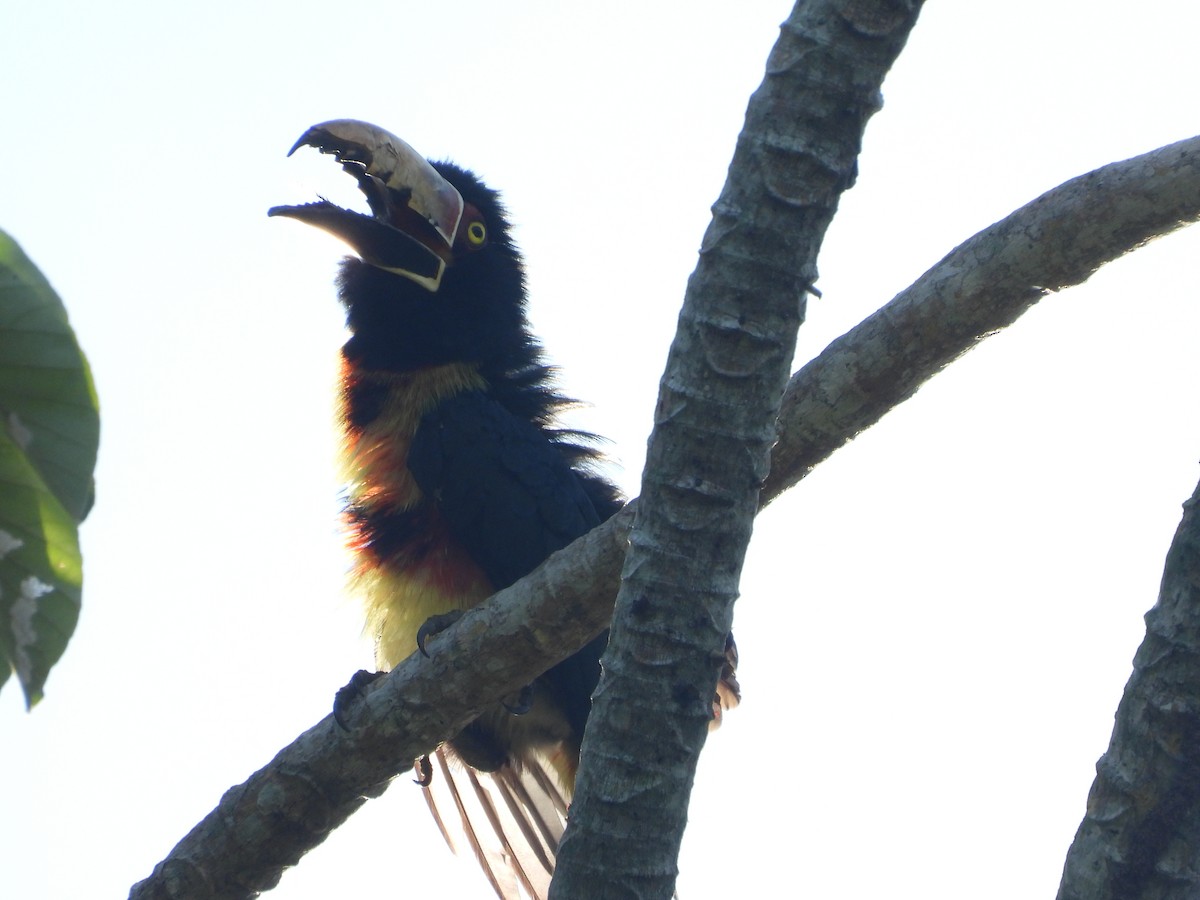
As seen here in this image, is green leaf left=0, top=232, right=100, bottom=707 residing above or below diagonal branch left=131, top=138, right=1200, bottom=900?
below

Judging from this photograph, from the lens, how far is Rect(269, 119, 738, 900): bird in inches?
203

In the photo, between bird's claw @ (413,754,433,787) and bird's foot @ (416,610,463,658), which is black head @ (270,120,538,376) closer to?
bird's foot @ (416,610,463,658)

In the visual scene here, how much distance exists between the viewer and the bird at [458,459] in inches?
203

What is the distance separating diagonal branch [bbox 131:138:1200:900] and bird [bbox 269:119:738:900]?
75cm

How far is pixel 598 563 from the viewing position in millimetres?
3789

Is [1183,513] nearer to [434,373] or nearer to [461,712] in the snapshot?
[461,712]

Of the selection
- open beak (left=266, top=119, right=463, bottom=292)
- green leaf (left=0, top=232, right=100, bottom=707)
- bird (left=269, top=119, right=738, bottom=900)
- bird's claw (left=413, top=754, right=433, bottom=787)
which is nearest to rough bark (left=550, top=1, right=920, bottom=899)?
green leaf (left=0, top=232, right=100, bottom=707)

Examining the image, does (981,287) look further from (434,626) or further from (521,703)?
(521,703)

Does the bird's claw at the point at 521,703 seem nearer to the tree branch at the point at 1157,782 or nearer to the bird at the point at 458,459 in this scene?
the bird at the point at 458,459

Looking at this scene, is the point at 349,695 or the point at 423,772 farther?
the point at 423,772

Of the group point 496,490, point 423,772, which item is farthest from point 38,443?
point 423,772

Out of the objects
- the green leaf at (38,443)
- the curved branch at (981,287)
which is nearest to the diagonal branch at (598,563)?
the curved branch at (981,287)

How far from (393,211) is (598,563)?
265 cm

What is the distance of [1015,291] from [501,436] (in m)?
2.28
